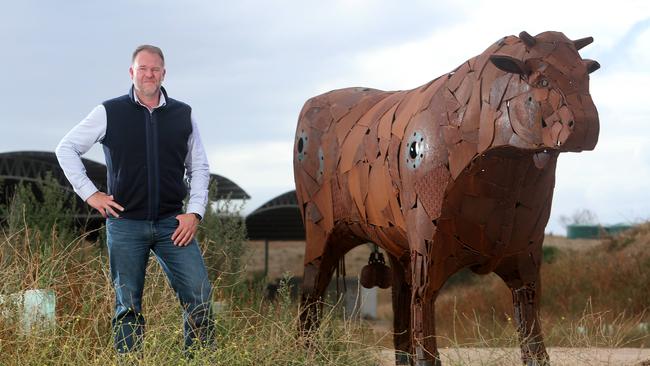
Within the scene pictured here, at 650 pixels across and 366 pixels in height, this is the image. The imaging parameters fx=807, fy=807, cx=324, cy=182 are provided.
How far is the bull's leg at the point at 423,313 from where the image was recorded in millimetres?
4816

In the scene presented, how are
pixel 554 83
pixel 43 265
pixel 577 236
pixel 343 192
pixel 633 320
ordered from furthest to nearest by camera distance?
pixel 577 236 → pixel 633 320 → pixel 43 265 → pixel 343 192 → pixel 554 83

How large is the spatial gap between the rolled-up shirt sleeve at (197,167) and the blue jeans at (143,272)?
24 cm

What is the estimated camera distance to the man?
15.1 ft

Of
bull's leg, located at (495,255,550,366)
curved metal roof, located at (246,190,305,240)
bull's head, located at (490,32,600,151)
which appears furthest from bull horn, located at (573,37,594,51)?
curved metal roof, located at (246,190,305,240)

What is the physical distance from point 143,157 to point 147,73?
48 centimetres

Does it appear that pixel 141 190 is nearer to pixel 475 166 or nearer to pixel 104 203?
pixel 104 203

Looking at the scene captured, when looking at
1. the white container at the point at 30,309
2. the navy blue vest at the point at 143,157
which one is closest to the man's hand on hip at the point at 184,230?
the navy blue vest at the point at 143,157

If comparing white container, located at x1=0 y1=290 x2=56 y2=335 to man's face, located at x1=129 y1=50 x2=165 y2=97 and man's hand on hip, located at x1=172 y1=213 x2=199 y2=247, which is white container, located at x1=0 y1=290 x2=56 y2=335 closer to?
man's hand on hip, located at x1=172 y1=213 x2=199 y2=247

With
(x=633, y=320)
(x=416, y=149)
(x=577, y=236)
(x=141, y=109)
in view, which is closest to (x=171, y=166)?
(x=141, y=109)

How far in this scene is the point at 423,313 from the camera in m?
4.84

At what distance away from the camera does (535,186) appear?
4875mm

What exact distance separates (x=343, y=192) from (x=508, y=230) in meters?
1.46

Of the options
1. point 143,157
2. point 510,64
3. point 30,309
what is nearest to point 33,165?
point 30,309

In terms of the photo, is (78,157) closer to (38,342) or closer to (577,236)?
(38,342)
